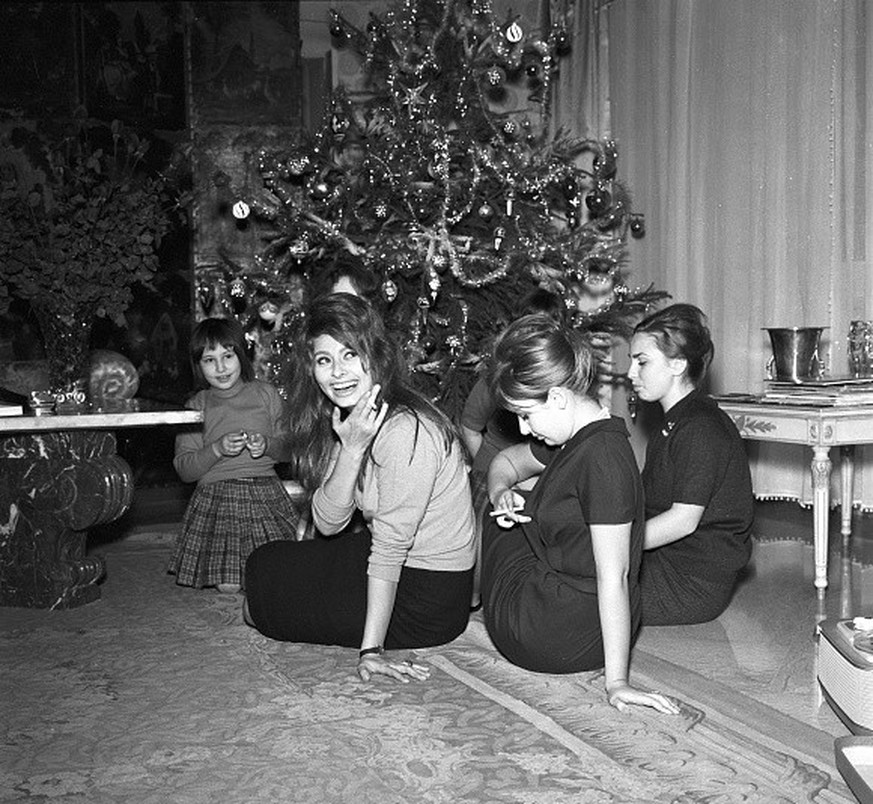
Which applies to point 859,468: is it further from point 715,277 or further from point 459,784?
point 459,784

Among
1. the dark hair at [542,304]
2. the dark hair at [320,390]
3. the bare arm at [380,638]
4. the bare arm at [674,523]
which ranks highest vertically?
the dark hair at [542,304]

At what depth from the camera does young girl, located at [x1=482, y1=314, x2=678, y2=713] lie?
2.64 m

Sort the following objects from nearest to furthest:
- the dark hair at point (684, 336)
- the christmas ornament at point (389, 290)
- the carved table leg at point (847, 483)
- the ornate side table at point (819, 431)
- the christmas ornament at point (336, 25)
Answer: the dark hair at point (684, 336) → the ornate side table at point (819, 431) → the carved table leg at point (847, 483) → the christmas ornament at point (389, 290) → the christmas ornament at point (336, 25)

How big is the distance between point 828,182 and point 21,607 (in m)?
3.64

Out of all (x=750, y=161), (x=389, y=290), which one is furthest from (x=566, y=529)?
(x=750, y=161)

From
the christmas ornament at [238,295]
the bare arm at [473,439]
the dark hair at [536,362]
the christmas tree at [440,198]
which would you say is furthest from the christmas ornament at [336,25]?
the dark hair at [536,362]

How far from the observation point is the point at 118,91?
5.65 metres

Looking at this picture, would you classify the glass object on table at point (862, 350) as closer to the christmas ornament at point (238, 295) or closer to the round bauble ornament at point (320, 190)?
the round bauble ornament at point (320, 190)

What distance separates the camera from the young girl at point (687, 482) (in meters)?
3.28

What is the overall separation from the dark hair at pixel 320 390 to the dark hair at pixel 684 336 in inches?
28.9

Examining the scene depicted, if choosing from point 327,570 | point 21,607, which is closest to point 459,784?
point 327,570

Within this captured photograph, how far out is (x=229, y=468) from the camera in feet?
13.6

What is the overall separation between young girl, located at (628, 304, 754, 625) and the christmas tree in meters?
1.60

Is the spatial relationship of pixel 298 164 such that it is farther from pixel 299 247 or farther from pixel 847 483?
pixel 847 483
